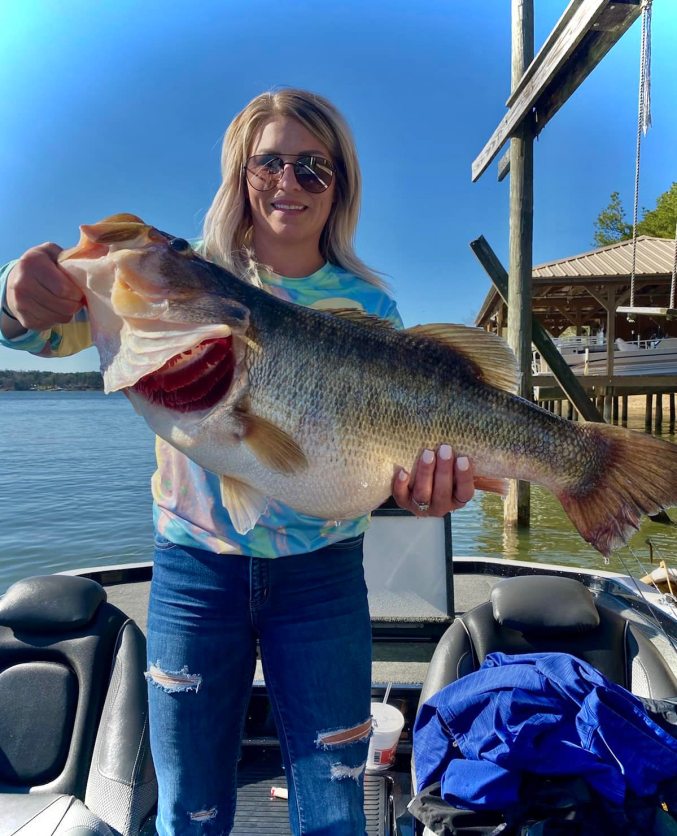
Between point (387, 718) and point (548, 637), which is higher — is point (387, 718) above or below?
below

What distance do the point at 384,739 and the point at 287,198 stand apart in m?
2.62

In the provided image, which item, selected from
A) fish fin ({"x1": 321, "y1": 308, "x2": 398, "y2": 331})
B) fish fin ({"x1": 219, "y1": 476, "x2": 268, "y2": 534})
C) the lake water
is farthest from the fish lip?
the lake water

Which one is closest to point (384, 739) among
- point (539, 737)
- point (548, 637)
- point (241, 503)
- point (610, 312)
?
point (548, 637)

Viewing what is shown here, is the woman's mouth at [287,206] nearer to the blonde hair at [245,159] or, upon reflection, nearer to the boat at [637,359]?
the blonde hair at [245,159]

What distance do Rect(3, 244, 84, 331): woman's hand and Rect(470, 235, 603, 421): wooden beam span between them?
8588 millimetres

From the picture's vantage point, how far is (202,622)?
6.13ft

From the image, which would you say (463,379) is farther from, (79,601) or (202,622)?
(79,601)

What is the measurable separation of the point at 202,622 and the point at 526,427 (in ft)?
3.74

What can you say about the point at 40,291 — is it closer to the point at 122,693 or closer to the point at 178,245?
the point at 178,245

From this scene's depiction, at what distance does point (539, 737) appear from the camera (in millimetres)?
2340

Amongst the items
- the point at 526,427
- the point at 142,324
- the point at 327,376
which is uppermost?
the point at 142,324

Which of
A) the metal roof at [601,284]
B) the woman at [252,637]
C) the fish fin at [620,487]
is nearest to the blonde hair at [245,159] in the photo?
the woman at [252,637]

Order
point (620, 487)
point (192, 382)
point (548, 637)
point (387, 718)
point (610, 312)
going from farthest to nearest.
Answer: point (610, 312)
point (387, 718)
point (548, 637)
point (620, 487)
point (192, 382)

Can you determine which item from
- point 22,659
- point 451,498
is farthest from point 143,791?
point 451,498
